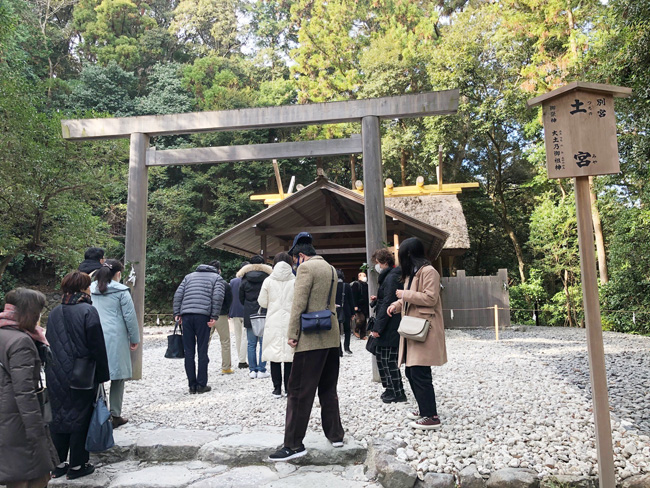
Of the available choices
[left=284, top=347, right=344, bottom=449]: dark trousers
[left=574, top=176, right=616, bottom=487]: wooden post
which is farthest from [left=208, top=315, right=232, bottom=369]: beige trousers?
[left=574, top=176, right=616, bottom=487]: wooden post

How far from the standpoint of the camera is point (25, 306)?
2896mm

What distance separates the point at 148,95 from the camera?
27562mm

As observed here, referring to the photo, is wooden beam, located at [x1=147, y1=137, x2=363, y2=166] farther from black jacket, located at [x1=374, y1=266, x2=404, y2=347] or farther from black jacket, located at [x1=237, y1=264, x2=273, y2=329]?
black jacket, located at [x1=374, y1=266, x2=404, y2=347]

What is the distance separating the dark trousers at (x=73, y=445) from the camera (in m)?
3.49

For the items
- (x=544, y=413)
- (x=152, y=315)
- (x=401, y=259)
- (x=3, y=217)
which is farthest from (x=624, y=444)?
(x=152, y=315)

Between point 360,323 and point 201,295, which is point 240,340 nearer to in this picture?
point 201,295

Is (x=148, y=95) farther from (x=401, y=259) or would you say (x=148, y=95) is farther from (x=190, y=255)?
(x=401, y=259)

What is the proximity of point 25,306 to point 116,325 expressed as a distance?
5.83 feet

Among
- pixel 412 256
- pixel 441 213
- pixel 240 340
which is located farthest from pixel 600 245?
pixel 412 256

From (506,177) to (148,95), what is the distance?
68.7 feet

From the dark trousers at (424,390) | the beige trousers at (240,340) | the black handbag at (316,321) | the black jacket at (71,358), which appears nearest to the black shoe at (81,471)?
the black jacket at (71,358)

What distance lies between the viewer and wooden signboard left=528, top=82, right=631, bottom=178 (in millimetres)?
3391

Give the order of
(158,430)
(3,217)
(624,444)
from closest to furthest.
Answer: (624,444)
(158,430)
(3,217)

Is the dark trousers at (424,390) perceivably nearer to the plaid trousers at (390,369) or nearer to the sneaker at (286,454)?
the plaid trousers at (390,369)
